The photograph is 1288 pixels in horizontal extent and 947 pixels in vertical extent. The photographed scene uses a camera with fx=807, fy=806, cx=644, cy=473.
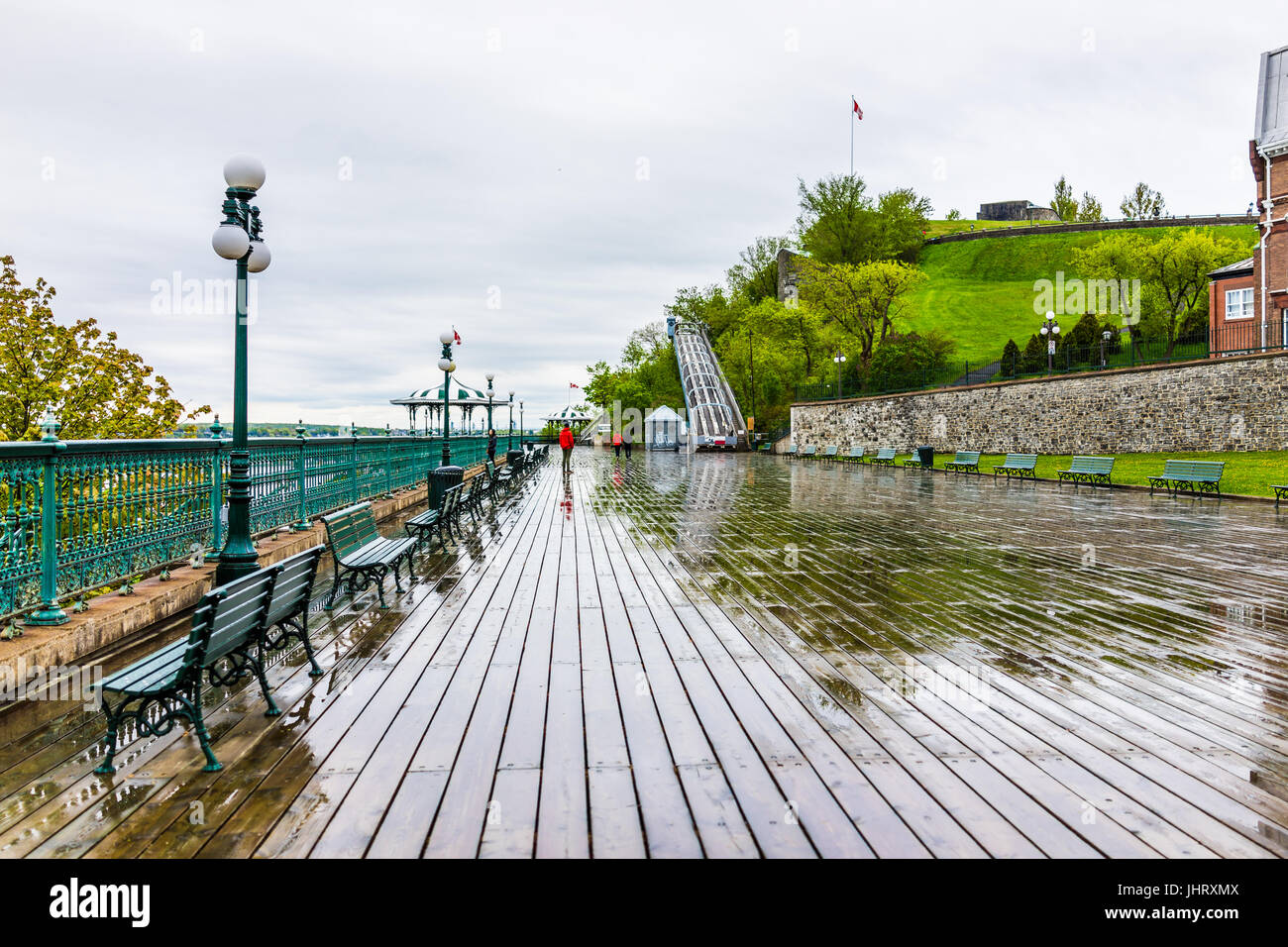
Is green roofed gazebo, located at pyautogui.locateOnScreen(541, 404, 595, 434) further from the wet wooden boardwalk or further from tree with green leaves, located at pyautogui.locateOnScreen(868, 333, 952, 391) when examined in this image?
the wet wooden boardwalk

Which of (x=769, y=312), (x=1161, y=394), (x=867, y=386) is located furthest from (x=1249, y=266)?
(x=769, y=312)

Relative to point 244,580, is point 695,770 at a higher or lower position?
lower

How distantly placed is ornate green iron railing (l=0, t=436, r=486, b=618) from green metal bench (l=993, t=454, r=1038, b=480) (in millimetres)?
18539

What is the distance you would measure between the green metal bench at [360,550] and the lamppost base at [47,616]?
1836mm

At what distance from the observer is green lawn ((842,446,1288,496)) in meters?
17.8

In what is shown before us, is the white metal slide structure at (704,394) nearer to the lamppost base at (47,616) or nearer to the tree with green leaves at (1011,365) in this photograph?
the tree with green leaves at (1011,365)

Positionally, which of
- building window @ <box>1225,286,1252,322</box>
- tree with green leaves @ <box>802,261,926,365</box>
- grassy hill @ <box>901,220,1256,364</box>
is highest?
grassy hill @ <box>901,220,1256,364</box>

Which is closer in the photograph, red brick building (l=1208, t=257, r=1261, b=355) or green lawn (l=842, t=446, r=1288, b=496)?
green lawn (l=842, t=446, r=1288, b=496)

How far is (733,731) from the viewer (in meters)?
3.91

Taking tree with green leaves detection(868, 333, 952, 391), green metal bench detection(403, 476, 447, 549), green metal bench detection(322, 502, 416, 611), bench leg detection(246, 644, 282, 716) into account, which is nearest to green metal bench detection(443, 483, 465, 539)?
green metal bench detection(403, 476, 447, 549)

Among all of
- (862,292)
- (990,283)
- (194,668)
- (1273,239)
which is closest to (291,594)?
(194,668)

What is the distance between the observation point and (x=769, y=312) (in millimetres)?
48938
